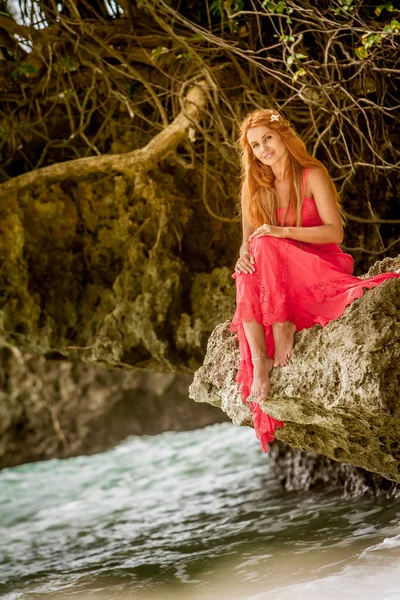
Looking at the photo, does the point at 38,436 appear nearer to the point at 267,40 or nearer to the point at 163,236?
the point at 163,236

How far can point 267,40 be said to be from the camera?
549 centimetres

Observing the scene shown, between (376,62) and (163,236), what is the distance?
2.14 metres

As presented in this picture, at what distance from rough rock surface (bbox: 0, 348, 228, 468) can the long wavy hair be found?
4341 mm

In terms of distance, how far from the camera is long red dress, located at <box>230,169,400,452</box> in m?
3.15

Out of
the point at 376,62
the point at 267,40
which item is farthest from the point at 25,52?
the point at 376,62

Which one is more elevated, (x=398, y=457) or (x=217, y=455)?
(x=398, y=457)

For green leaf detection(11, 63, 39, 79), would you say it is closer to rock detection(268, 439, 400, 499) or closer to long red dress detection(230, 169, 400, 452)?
long red dress detection(230, 169, 400, 452)

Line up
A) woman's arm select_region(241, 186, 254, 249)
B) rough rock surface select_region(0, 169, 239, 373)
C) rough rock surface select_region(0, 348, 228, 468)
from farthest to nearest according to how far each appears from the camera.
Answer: rough rock surface select_region(0, 348, 228, 468), rough rock surface select_region(0, 169, 239, 373), woman's arm select_region(241, 186, 254, 249)

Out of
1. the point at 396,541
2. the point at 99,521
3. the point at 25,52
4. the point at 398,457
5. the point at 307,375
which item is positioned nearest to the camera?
the point at 307,375

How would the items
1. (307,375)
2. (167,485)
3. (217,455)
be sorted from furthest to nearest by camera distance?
1. (217,455)
2. (167,485)
3. (307,375)

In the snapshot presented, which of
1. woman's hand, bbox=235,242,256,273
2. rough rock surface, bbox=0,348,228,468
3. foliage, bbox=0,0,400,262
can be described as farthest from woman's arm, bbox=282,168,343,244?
rough rock surface, bbox=0,348,228,468

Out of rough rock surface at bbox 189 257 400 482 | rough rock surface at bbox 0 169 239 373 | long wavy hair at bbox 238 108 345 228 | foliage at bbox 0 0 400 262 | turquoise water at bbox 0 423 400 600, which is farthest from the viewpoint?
rough rock surface at bbox 0 169 239 373

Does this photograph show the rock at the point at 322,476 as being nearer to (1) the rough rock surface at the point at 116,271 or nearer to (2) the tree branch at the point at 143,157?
(1) the rough rock surface at the point at 116,271

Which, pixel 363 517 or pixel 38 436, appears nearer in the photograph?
pixel 363 517
